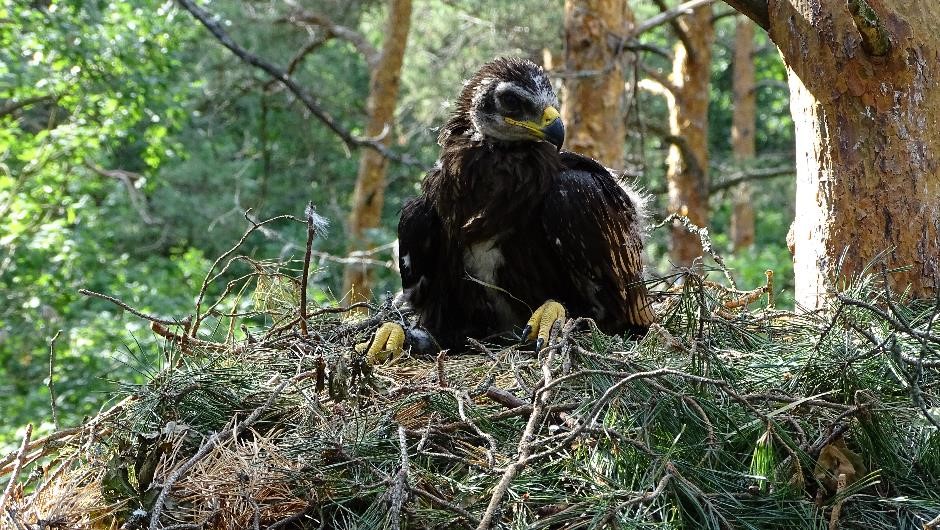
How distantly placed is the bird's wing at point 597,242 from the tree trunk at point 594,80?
10.4 ft

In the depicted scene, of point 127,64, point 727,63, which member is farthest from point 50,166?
point 727,63

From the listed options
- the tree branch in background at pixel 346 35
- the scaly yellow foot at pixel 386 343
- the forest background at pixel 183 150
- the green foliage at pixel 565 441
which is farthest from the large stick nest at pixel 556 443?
the tree branch in background at pixel 346 35

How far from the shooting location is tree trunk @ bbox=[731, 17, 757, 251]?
1652cm

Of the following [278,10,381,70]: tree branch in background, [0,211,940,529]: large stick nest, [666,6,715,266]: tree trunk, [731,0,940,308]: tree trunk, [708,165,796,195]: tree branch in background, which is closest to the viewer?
[0,211,940,529]: large stick nest

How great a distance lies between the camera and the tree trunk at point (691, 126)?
10508mm

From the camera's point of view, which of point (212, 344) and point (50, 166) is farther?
point (50, 166)

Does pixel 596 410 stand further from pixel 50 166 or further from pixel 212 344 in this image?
pixel 50 166

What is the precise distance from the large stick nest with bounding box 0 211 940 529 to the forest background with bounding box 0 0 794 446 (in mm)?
688

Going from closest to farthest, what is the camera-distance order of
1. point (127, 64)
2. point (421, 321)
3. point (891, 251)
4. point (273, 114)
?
point (891, 251)
point (421, 321)
point (127, 64)
point (273, 114)

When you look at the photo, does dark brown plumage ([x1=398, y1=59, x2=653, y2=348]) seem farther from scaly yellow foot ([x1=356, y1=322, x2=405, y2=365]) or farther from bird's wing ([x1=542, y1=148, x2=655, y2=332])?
scaly yellow foot ([x1=356, y1=322, x2=405, y2=365])

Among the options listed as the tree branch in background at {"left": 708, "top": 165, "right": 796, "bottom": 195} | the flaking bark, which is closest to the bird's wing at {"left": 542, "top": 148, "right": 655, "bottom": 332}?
the flaking bark

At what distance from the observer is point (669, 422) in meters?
2.58

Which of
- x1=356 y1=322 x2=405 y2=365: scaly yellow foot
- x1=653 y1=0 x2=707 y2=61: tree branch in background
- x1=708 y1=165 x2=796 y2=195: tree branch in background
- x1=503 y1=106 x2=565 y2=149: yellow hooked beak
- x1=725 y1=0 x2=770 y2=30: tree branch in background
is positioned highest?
x1=653 y1=0 x2=707 y2=61: tree branch in background

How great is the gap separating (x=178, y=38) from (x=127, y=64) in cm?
85
